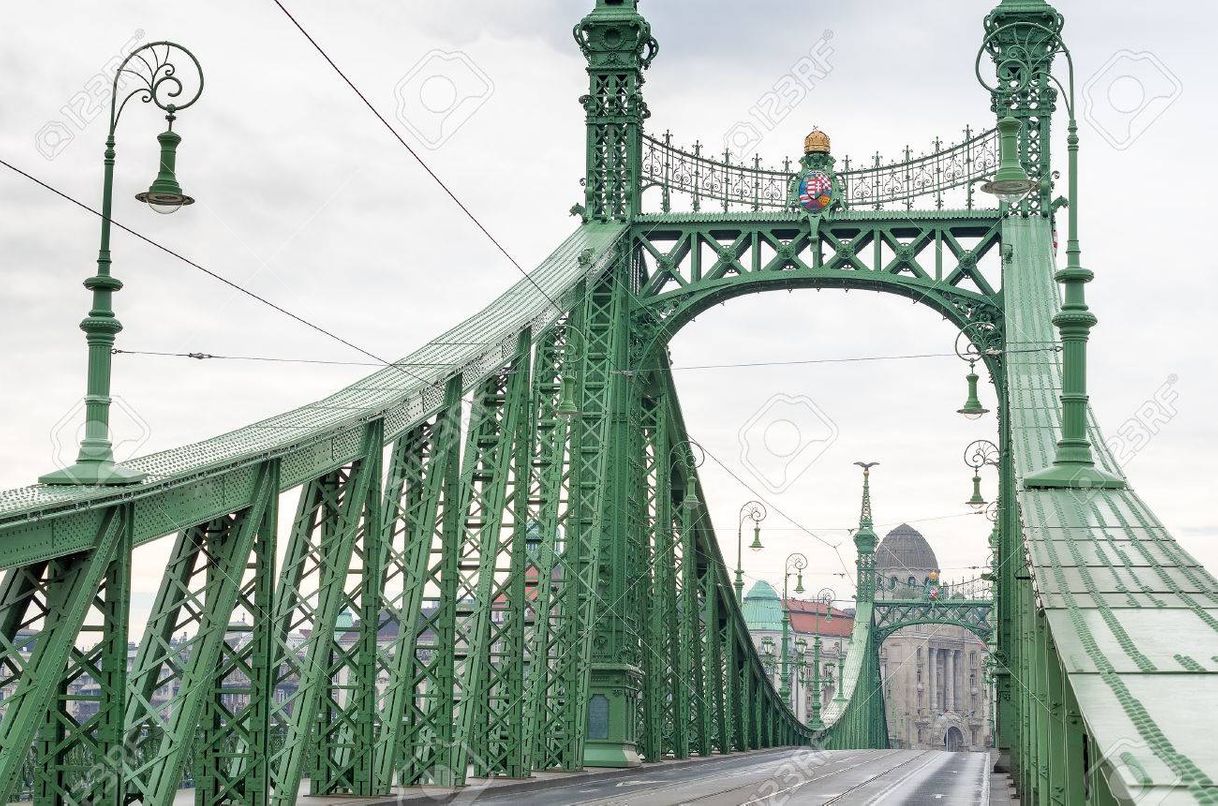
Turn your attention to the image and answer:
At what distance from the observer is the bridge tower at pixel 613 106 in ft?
141

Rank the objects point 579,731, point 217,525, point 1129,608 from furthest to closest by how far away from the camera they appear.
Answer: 1. point 579,731
2. point 217,525
3. point 1129,608

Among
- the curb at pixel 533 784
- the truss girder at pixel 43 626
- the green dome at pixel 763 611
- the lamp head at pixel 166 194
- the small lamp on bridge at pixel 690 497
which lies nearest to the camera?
the truss girder at pixel 43 626

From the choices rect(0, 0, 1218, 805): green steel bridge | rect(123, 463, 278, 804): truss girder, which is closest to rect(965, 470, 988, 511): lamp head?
rect(0, 0, 1218, 805): green steel bridge

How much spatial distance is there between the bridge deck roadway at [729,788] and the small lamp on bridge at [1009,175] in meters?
10.9

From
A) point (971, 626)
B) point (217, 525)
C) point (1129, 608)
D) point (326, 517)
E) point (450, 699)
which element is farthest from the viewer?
point (971, 626)

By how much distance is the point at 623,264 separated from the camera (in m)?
42.6

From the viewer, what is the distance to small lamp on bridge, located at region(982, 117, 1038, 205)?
22.1 meters

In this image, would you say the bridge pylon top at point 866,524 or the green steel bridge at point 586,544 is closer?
the green steel bridge at point 586,544

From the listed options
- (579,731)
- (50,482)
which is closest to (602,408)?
(579,731)

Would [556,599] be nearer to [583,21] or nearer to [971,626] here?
[583,21]

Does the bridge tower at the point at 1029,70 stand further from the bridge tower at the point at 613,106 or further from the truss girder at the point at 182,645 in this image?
the truss girder at the point at 182,645

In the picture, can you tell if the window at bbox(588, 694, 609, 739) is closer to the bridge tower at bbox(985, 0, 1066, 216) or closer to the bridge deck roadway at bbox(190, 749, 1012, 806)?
the bridge deck roadway at bbox(190, 749, 1012, 806)

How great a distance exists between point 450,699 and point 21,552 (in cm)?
1345

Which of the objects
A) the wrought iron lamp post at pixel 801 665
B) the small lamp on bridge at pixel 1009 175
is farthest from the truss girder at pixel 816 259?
the wrought iron lamp post at pixel 801 665
